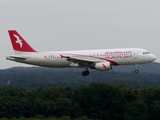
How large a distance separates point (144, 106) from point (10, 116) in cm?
2449

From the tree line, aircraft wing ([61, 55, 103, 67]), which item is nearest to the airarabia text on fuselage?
aircraft wing ([61, 55, 103, 67])

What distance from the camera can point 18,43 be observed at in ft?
299

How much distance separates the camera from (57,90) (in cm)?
12150

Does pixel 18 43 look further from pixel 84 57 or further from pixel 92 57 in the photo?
pixel 92 57

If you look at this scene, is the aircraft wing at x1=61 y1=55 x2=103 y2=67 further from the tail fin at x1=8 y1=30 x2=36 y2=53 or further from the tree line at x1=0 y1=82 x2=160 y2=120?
the tree line at x1=0 y1=82 x2=160 y2=120

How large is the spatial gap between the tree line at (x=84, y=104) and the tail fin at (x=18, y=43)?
53.8ft

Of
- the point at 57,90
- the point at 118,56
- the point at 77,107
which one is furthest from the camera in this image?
the point at 57,90

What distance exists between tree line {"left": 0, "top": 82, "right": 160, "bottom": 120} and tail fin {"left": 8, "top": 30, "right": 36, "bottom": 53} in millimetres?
16408

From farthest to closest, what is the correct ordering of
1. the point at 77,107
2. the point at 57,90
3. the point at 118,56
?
1. the point at 57,90
2. the point at 77,107
3. the point at 118,56

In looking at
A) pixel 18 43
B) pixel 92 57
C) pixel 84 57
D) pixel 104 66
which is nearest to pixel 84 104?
pixel 18 43

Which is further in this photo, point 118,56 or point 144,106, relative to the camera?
point 144,106

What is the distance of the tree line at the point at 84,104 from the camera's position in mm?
108000

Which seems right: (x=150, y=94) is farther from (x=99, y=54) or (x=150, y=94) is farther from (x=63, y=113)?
(x=99, y=54)

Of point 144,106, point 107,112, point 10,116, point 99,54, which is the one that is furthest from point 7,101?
point 99,54
